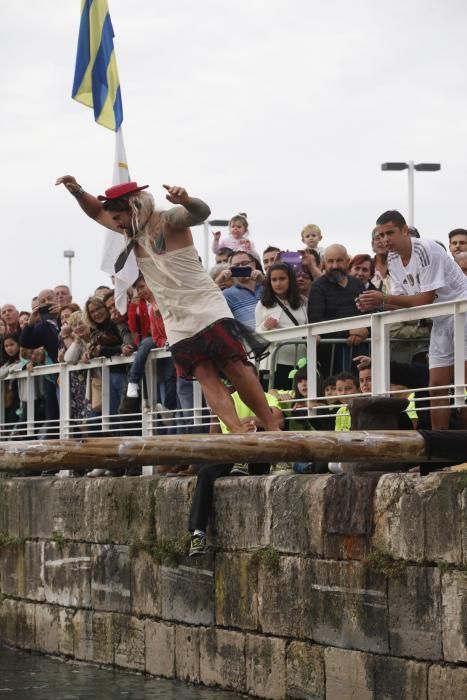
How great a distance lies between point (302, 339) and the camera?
472 inches

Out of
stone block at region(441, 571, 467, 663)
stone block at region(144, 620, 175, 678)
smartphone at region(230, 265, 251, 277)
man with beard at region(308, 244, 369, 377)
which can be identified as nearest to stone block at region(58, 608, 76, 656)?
stone block at region(144, 620, 175, 678)

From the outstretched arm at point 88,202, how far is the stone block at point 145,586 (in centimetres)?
305

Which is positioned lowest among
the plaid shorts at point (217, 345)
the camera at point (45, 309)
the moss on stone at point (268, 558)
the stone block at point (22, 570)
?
the stone block at point (22, 570)

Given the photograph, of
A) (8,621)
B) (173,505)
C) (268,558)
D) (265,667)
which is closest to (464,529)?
(268,558)

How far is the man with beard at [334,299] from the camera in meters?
11.9

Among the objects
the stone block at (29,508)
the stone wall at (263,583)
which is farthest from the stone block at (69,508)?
the stone block at (29,508)

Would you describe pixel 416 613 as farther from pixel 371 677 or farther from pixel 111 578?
A: pixel 111 578

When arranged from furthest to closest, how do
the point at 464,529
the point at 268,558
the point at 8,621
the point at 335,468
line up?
the point at 8,621
the point at 268,558
the point at 335,468
the point at 464,529

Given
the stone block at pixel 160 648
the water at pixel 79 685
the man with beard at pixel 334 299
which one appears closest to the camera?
the water at pixel 79 685

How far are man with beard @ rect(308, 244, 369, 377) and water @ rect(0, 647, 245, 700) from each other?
2.51 metres

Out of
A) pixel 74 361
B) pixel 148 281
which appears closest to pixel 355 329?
pixel 148 281

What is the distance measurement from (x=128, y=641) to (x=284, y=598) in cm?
264

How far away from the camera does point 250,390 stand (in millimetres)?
10266

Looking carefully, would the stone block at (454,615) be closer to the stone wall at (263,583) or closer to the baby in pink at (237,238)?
the stone wall at (263,583)
